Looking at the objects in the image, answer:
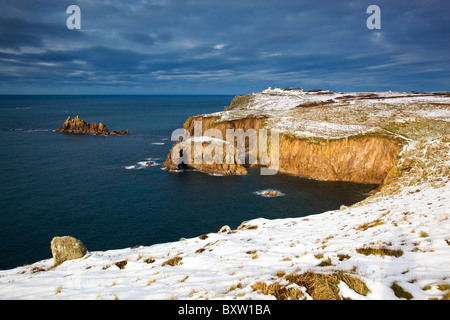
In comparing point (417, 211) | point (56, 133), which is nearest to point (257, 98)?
point (56, 133)

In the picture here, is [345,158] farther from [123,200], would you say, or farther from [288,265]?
[288,265]

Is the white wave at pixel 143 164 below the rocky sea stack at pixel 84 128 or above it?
below

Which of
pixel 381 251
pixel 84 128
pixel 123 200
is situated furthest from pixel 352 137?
pixel 84 128

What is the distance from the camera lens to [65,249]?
16078 millimetres

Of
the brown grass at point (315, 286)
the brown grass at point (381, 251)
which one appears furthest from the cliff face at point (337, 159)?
the brown grass at point (315, 286)

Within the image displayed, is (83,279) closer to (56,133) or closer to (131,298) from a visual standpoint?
(131,298)

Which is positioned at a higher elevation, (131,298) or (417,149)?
(417,149)

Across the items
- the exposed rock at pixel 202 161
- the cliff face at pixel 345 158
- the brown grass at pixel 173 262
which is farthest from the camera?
the exposed rock at pixel 202 161

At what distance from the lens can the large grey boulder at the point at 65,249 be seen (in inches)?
627

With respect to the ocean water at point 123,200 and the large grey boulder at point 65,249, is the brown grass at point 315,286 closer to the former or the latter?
the large grey boulder at point 65,249
